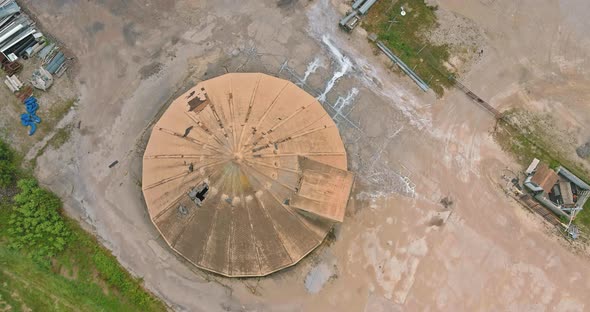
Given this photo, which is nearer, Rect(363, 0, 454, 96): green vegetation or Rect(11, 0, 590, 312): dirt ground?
Rect(11, 0, 590, 312): dirt ground

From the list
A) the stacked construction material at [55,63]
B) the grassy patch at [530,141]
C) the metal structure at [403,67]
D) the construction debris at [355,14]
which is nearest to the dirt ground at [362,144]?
the metal structure at [403,67]

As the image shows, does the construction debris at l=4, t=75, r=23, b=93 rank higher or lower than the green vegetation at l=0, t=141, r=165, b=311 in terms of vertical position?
higher

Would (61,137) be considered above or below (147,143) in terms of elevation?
below

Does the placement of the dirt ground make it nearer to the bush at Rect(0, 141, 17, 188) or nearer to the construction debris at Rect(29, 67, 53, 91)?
the bush at Rect(0, 141, 17, 188)

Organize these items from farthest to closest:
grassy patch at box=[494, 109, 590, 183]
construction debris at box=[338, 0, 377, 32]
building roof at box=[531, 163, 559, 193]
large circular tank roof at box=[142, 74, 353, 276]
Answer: construction debris at box=[338, 0, 377, 32] < grassy patch at box=[494, 109, 590, 183] < building roof at box=[531, 163, 559, 193] < large circular tank roof at box=[142, 74, 353, 276]

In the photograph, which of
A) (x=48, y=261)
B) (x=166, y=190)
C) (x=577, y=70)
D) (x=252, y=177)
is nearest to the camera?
(x=252, y=177)

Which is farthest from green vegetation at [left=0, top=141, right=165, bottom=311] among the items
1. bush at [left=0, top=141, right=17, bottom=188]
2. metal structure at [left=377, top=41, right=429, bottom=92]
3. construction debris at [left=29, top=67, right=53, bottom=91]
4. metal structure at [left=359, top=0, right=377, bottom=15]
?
metal structure at [left=359, top=0, right=377, bottom=15]

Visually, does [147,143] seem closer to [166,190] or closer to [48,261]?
[166,190]

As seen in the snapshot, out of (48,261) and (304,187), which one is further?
(48,261)

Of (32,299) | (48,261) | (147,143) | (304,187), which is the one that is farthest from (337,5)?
(32,299)
